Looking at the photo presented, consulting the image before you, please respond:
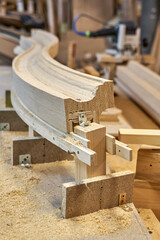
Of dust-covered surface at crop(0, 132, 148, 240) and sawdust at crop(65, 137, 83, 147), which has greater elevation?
sawdust at crop(65, 137, 83, 147)

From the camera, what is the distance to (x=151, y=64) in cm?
673

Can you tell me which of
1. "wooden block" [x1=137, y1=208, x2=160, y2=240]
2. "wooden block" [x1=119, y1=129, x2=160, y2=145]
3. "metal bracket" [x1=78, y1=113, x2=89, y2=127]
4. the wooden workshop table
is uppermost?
"metal bracket" [x1=78, y1=113, x2=89, y2=127]

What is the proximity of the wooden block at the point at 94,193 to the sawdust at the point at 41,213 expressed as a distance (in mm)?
45

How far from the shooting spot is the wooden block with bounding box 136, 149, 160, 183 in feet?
8.59

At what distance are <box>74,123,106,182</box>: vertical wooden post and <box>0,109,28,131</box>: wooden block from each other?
136 centimetres

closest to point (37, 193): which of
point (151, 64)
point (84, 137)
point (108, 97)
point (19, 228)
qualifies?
point (19, 228)

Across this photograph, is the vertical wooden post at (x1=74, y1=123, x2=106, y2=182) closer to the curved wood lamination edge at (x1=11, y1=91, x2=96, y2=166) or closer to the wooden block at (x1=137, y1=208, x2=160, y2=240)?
the curved wood lamination edge at (x1=11, y1=91, x2=96, y2=166)

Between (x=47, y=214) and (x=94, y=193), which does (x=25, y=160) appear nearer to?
(x=47, y=214)

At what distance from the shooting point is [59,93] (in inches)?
89.5

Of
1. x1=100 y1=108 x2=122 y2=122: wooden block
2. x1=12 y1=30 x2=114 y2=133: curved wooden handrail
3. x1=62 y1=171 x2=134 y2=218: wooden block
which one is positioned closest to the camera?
x1=62 y1=171 x2=134 y2=218: wooden block

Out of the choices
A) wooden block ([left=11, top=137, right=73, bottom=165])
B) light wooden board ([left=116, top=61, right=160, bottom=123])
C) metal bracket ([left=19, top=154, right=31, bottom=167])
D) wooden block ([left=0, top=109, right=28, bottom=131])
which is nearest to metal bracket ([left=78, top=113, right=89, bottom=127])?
wooden block ([left=11, top=137, right=73, bottom=165])

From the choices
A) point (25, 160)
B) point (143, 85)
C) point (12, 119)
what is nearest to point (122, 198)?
point (25, 160)

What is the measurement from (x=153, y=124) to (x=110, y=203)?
274 cm

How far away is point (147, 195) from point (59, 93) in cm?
114
